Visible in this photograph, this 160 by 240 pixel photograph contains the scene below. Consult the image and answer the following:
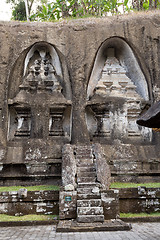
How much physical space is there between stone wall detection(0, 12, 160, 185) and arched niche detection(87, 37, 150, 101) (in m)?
0.04

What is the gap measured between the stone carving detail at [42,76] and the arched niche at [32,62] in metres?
0.13

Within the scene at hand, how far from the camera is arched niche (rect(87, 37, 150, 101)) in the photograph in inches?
407

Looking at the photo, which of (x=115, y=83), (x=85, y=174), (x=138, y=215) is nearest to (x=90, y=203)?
(x=85, y=174)

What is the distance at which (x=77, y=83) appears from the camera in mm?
9750

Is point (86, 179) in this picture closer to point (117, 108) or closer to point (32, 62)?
point (117, 108)

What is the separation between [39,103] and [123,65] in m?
4.08

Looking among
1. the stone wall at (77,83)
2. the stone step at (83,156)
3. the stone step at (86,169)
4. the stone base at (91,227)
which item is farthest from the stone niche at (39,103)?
the stone base at (91,227)

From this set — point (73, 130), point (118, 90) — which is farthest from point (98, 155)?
point (118, 90)

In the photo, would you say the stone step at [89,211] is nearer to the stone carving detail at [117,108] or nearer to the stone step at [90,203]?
the stone step at [90,203]

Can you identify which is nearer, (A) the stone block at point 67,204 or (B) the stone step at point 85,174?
(A) the stone block at point 67,204

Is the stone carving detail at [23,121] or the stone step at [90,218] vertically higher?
the stone carving detail at [23,121]

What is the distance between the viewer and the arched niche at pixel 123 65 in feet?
33.9

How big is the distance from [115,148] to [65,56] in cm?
404

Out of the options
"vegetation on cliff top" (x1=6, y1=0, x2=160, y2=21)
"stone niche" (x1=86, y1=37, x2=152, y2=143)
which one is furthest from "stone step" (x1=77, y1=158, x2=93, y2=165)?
"vegetation on cliff top" (x1=6, y1=0, x2=160, y2=21)
